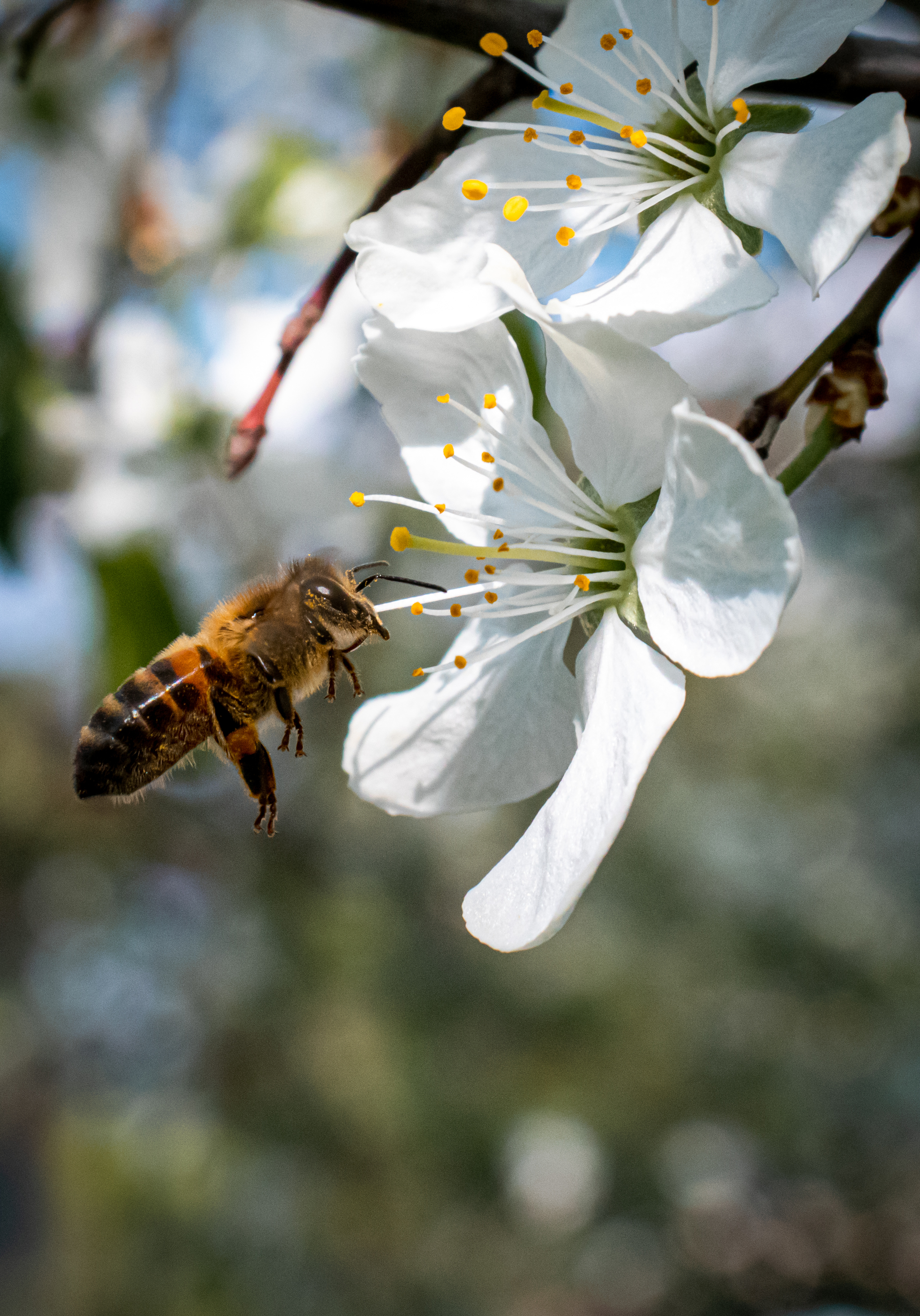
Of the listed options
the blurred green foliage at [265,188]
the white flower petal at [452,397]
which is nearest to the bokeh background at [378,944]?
the blurred green foliage at [265,188]

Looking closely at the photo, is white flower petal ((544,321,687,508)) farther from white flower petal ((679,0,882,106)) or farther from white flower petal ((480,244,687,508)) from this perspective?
white flower petal ((679,0,882,106))

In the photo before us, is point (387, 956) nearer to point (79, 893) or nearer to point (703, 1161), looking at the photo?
point (703, 1161)

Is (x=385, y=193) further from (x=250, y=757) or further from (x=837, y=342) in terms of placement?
(x=250, y=757)

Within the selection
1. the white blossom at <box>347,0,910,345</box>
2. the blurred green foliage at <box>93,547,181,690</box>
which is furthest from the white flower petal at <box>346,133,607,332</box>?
the blurred green foliage at <box>93,547,181,690</box>

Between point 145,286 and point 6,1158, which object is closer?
point 145,286

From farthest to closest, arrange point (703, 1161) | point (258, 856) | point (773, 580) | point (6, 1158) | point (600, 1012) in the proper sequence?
point (6, 1158) < point (600, 1012) < point (258, 856) < point (703, 1161) < point (773, 580)

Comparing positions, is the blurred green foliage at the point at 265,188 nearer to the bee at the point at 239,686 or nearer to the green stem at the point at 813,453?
the bee at the point at 239,686

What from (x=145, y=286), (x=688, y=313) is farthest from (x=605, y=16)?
(x=145, y=286)

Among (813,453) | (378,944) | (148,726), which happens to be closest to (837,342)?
(813,453)
